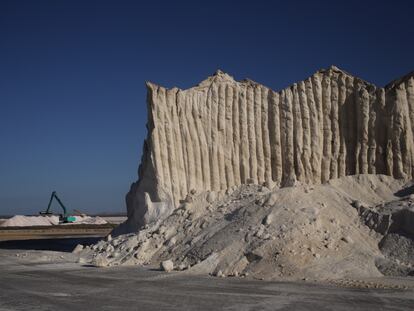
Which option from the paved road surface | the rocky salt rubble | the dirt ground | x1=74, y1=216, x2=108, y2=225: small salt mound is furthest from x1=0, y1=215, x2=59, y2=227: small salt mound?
the paved road surface

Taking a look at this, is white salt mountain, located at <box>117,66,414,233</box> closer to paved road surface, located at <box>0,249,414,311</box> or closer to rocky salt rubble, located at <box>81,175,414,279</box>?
rocky salt rubble, located at <box>81,175,414,279</box>

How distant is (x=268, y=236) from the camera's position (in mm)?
12516

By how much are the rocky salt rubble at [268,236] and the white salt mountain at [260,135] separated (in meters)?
0.73

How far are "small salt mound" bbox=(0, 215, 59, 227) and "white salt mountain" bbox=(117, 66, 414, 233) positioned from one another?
4501cm

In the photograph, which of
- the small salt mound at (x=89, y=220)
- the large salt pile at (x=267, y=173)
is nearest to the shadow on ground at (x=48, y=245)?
the large salt pile at (x=267, y=173)

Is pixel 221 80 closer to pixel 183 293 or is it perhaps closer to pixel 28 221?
pixel 183 293

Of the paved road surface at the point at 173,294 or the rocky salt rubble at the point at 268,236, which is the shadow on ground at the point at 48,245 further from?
the paved road surface at the point at 173,294

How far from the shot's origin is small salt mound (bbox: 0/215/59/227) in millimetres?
58594

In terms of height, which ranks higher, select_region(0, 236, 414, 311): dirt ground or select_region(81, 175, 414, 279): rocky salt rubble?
select_region(81, 175, 414, 279): rocky salt rubble

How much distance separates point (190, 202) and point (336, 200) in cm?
468

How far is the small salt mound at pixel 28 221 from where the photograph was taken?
58.6 meters

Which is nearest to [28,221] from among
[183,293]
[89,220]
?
[89,220]

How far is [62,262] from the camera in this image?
1596 centimetres

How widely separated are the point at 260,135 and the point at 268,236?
5.91 m
